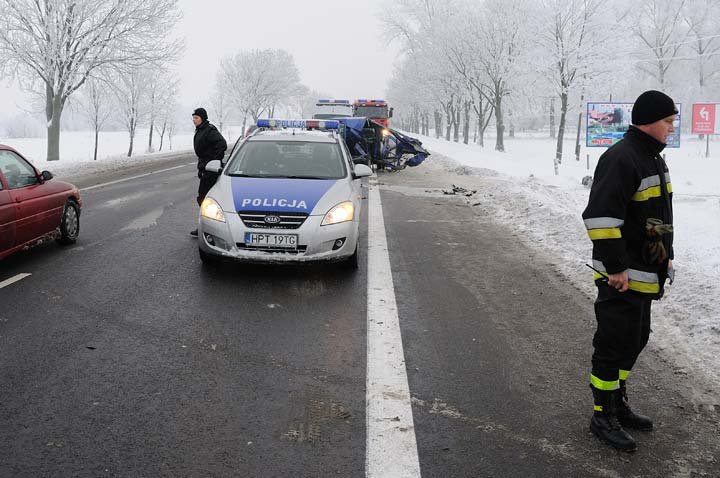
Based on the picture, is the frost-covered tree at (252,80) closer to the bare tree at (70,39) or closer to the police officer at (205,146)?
the bare tree at (70,39)

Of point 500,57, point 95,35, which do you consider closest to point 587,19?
point 500,57

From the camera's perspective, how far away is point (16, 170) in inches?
282

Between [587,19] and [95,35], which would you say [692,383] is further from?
[587,19]

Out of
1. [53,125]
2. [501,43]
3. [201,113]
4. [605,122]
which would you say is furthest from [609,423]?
[501,43]

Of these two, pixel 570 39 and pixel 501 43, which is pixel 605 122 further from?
pixel 501 43

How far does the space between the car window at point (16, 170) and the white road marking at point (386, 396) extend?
13.7ft

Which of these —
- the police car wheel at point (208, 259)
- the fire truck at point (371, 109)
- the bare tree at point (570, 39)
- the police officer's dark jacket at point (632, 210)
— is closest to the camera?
the police officer's dark jacket at point (632, 210)

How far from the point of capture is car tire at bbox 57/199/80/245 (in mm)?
7926

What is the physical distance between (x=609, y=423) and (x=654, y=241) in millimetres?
999

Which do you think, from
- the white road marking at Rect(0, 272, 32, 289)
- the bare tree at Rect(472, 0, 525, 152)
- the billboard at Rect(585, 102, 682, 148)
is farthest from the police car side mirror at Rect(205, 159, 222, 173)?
the bare tree at Rect(472, 0, 525, 152)

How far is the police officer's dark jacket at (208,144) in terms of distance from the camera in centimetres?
890

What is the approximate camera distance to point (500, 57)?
1655 inches

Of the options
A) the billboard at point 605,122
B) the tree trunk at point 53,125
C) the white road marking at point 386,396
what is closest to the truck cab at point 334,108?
the tree trunk at point 53,125

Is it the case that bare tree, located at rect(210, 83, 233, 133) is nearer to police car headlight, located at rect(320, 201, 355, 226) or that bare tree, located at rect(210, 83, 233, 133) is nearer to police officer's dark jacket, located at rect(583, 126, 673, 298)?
police car headlight, located at rect(320, 201, 355, 226)
